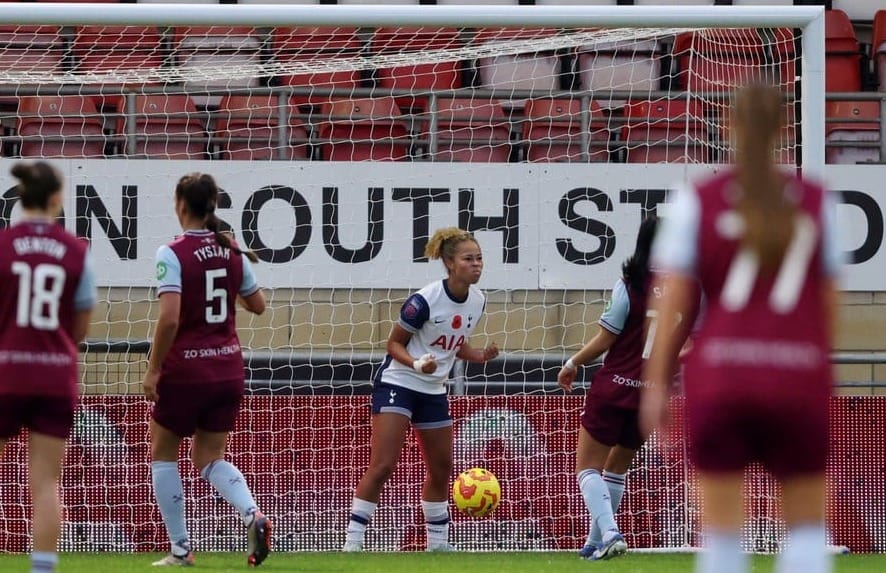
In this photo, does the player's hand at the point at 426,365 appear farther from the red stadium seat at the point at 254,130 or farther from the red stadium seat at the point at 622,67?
the red stadium seat at the point at 622,67

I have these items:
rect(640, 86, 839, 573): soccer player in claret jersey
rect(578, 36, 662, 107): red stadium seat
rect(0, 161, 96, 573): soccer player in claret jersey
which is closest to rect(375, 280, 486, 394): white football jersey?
rect(0, 161, 96, 573): soccer player in claret jersey

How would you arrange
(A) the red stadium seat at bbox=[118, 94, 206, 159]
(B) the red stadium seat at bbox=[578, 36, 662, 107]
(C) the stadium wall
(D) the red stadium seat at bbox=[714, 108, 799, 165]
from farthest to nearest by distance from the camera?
(B) the red stadium seat at bbox=[578, 36, 662, 107]
(A) the red stadium seat at bbox=[118, 94, 206, 159]
(C) the stadium wall
(D) the red stadium seat at bbox=[714, 108, 799, 165]

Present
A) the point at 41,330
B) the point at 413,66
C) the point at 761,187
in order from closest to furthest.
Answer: the point at 761,187 < the point at 41,330 < the point at 413,66

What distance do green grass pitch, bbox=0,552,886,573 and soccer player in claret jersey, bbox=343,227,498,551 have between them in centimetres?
42

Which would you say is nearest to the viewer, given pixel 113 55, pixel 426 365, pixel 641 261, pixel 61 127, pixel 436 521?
pixel 641 261

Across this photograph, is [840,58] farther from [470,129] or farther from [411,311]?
[411,311]

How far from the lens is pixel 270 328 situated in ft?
34.8

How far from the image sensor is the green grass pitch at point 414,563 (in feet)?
23.7

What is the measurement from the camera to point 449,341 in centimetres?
820

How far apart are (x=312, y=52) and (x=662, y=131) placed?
262 cm

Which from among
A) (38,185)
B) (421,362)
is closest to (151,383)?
(38,185)

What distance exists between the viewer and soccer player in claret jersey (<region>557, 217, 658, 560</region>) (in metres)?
7.59

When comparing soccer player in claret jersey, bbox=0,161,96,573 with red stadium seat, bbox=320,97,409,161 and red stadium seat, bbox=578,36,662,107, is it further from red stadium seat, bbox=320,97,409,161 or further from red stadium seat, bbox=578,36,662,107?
red stadium seat, bbox=578,36,662,107

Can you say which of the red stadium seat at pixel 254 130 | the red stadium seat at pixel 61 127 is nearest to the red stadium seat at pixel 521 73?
the red stadium seat at pixel 254 130
